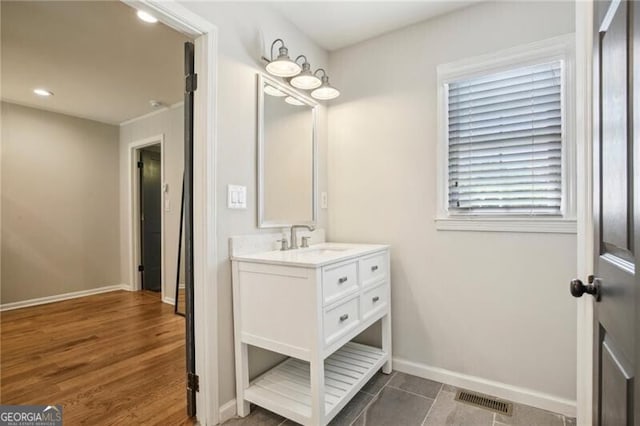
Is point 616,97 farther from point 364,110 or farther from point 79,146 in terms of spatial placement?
point 79,146

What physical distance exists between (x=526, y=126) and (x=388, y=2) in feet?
3.79

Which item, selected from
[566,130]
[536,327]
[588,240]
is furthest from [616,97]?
[536,327]

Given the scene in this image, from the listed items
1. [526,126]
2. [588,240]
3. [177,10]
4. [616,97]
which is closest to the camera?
[616,97]

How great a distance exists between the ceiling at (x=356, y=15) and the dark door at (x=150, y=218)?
353 centimetres

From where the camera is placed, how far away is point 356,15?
2.08m

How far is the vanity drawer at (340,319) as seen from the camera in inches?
58.7

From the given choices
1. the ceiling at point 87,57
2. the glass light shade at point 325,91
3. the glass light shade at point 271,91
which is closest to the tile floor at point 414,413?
the glass light shade at point 271,91

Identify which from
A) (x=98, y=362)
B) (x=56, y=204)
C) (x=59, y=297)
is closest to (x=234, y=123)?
(x=98, y=362)

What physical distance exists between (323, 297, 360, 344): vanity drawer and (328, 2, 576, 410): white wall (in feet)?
2.04

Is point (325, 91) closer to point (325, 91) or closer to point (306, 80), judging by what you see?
point (325, 91)

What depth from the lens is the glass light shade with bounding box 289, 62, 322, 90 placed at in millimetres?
1972

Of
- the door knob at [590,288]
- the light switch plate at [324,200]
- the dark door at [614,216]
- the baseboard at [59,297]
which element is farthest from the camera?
the baseboard at [59,297]

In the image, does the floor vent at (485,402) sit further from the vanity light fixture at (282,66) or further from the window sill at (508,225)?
the vanity light fixture at (282,66)

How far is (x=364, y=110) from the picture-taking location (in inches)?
93.7
